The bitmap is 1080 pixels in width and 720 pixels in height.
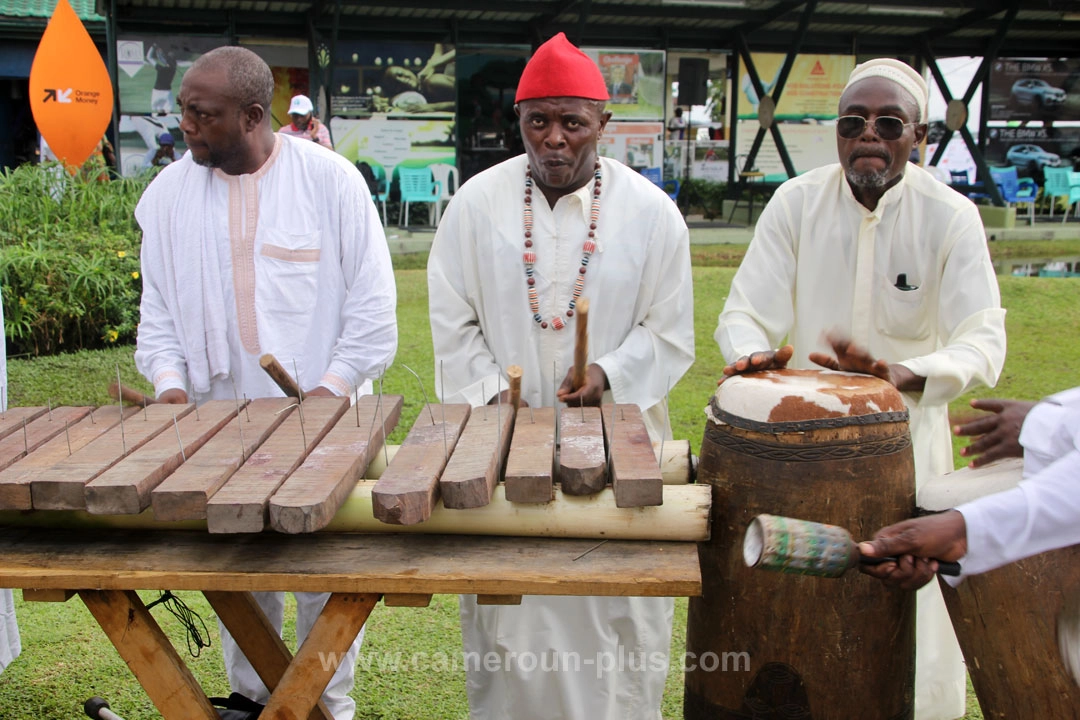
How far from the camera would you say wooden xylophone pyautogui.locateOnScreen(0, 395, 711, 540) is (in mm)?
2307

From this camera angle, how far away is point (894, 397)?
251cm

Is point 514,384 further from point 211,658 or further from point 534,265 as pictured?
point 211,658

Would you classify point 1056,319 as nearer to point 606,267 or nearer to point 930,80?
point 606,267

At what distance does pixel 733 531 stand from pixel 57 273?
6.96 metres

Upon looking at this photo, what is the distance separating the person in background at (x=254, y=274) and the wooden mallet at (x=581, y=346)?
0.85 meters

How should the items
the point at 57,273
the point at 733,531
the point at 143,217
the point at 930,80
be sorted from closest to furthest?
the point at 733,531 < the point at 143,217 < the point at 57,273 < the point at 930,80

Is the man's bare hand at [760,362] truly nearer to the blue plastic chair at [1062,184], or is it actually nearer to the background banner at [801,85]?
the background banner at [801,85]

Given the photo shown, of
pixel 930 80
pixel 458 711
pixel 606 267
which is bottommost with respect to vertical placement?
pixel 458 711

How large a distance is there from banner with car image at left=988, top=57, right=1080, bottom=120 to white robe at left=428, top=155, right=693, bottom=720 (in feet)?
50.1

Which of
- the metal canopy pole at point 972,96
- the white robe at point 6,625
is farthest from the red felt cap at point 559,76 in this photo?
the metal canopy pole at point 972,96

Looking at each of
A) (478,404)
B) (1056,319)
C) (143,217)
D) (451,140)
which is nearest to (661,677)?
(478,404)

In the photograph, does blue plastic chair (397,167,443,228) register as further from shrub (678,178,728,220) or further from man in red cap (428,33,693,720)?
man in red cap (428,33,693,720)

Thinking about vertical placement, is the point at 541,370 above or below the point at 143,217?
below

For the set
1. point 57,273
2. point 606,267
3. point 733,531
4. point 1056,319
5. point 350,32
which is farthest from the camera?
point 350,32
